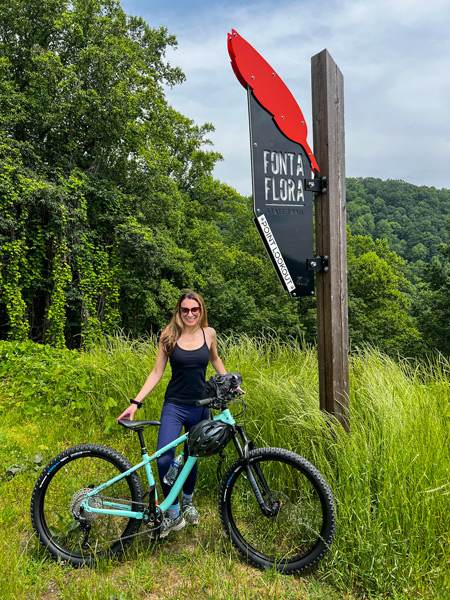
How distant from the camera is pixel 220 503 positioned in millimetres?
2562

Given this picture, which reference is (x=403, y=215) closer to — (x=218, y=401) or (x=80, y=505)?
(x=218, y=401)

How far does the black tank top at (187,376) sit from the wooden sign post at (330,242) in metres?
0.83

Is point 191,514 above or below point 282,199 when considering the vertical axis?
below

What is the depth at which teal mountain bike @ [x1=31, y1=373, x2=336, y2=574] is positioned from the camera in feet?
8.10

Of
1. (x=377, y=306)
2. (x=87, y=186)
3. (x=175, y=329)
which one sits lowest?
(x=377, y=306)

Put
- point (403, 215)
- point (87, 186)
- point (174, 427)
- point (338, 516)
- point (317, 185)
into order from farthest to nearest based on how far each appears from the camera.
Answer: point (403, 215), point (87, 186), point (317, 185), point (174, 427), point (338, 516)

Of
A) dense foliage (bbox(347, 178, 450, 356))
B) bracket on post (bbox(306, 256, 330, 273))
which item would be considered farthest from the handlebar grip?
dense foliage (bbox(347, 178, 450, 356))

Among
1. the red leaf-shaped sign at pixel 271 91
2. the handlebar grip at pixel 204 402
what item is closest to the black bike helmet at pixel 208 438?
the handlebar grip at pixel 204 402

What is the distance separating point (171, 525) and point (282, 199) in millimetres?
2194

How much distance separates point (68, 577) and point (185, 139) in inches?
951

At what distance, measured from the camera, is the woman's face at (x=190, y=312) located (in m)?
2.98

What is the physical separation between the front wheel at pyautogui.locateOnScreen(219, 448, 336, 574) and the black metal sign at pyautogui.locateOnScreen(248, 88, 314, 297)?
3.74 feet

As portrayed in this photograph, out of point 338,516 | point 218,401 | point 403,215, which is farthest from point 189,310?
point 403,215

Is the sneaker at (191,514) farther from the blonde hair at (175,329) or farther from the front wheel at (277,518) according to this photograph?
the blonde hair at (175,329)
